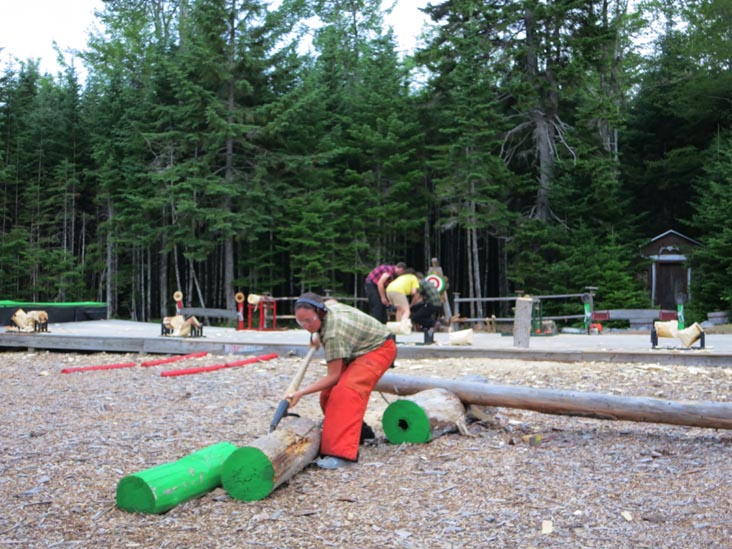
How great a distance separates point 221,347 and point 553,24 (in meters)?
17.6

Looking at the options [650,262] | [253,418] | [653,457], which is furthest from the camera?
[650,262]

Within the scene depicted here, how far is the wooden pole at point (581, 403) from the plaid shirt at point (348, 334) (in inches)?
42.1

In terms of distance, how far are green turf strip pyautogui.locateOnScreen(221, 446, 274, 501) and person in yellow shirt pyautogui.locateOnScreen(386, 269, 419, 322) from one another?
285 inches

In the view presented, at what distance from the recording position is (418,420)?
5320 millimetres

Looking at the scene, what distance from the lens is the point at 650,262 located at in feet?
78.5

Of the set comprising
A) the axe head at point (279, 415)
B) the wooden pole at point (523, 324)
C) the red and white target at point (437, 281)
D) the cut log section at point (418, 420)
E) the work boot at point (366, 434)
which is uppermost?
the red and white target at point (437, 281)

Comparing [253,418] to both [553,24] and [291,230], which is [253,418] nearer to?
[291,230]

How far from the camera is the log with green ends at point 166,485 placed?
12.6 feet

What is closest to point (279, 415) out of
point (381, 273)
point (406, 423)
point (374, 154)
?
point (406, 423)

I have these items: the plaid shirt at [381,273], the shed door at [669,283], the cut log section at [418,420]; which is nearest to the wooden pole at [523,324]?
the plaid shirt at [381,273]

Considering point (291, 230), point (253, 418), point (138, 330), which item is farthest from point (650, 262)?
point (253, 418)

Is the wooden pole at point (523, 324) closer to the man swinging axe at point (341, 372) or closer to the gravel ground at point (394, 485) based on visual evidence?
the gravel ground at point (394, 485)

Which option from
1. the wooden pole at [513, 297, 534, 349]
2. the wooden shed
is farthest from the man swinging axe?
the wooden shed

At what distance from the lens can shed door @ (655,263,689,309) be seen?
985 inches
